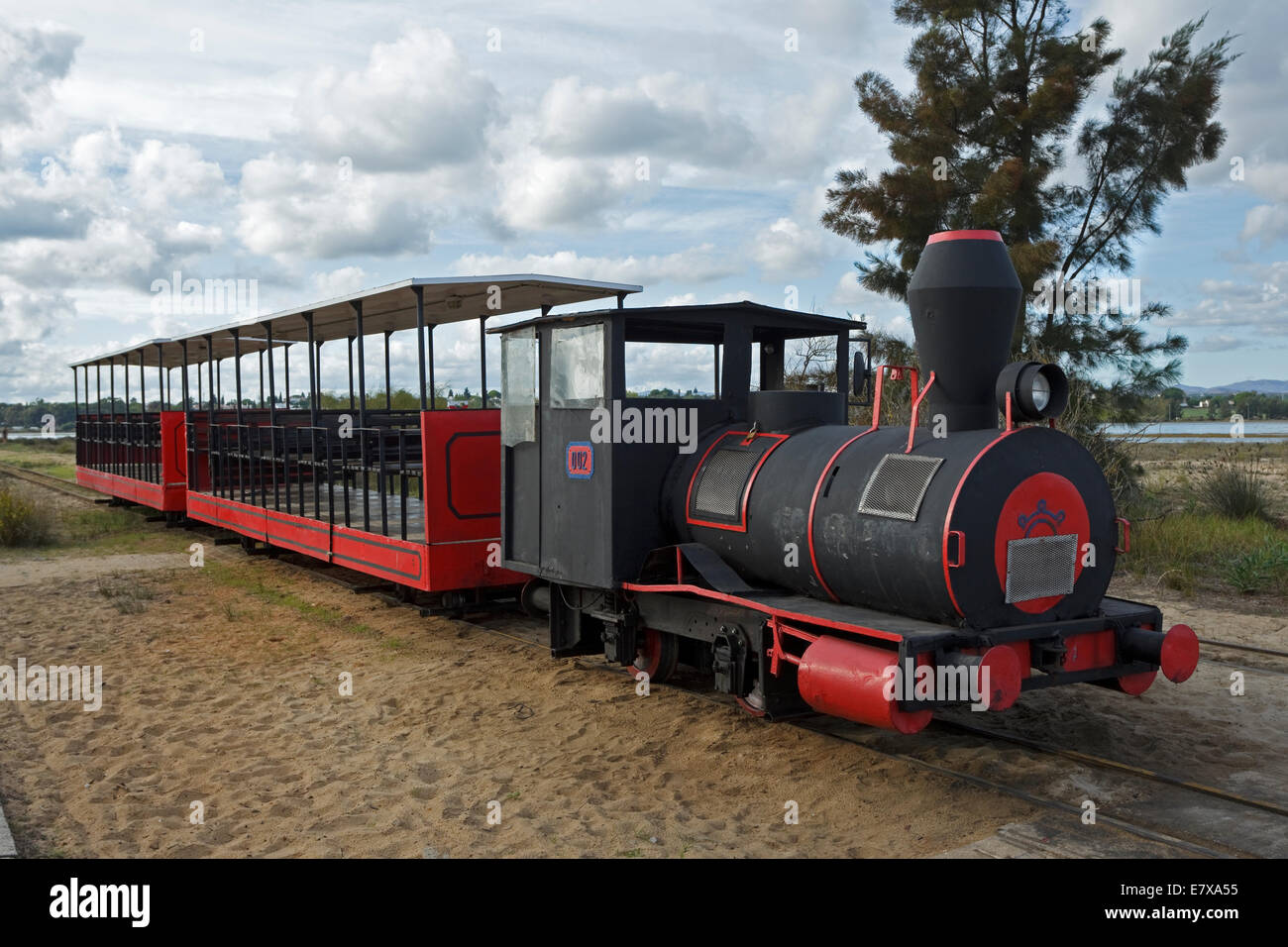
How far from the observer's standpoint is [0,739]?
20.9 feet

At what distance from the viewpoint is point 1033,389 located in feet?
16.8

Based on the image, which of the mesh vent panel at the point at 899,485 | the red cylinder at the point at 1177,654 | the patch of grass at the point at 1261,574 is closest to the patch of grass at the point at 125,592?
the mesh vent panel at the point at 899,485

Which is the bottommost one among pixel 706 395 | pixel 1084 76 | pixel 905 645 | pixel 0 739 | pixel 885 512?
pixel 0 739

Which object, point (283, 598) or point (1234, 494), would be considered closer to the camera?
point (283, 598)

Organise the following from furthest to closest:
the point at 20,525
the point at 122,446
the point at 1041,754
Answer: the point at 122,446, the point at 20,525, the point at 1041,754

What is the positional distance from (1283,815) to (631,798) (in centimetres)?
315

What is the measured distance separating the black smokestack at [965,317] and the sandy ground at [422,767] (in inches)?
→ 80.7

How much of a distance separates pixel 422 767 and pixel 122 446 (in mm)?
16584

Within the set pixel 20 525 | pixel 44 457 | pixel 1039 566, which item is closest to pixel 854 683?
pixel 1039 566

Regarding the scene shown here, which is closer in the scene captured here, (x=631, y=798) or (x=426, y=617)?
(x=631, y=798)

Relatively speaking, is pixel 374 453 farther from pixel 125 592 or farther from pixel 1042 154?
pixel 1042 154

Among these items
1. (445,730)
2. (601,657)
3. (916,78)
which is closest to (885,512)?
(445,730)

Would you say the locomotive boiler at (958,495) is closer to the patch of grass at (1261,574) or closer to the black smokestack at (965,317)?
the black smokestack at (965,317)

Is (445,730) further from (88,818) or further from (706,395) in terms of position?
(706,395)
